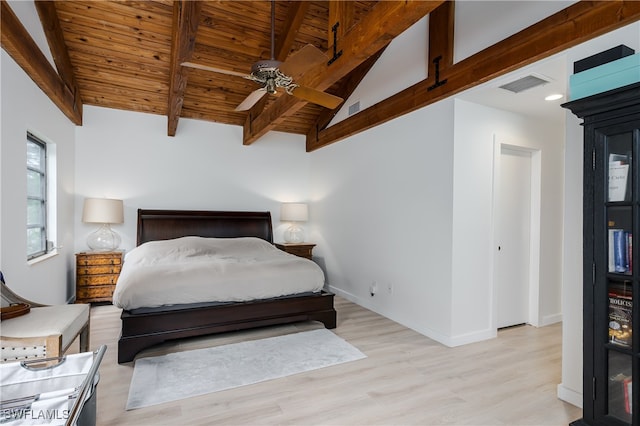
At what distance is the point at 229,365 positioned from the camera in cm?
275

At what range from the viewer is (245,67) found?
4.52 meters

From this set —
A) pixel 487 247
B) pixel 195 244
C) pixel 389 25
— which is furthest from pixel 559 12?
pixel 195 244

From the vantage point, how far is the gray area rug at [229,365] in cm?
237

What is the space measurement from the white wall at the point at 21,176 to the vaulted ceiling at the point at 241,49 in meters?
0.17

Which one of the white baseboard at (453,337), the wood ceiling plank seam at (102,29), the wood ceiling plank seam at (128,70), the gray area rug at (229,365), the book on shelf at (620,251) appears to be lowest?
the gray area rug at (229,365)

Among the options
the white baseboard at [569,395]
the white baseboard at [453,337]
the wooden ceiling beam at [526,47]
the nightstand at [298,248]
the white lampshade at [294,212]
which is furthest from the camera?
the white lampshade at [294,212]

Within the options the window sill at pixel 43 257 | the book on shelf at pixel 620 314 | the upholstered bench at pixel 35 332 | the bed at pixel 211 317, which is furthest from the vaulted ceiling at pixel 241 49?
the bed at pixel 211 317

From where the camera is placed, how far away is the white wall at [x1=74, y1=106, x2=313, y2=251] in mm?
4855

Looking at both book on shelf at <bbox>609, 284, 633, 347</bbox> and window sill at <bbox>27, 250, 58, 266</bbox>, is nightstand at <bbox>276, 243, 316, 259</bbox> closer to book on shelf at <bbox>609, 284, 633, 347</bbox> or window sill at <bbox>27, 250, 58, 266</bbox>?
window sill at <bbox>27, 250, 58, 266</bbox>

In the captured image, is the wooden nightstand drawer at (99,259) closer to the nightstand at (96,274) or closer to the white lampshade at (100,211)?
the nightstand at (96,274)

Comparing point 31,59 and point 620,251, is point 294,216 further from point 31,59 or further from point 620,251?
point 620,251

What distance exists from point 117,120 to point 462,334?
18.0 feet

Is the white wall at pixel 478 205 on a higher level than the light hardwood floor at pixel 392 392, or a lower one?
higher

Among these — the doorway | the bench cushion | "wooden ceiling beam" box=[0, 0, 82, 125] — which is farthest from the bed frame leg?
"wooden ceiling beam" box=[0, 0, 82, 125]
